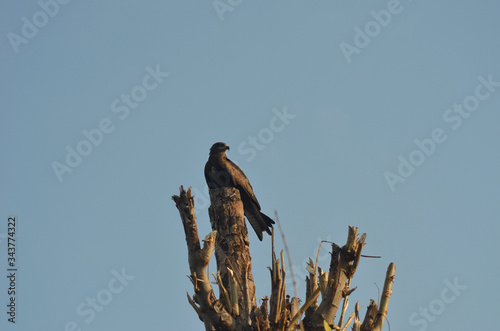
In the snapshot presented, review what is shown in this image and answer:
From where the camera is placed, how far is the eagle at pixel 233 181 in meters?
9.73

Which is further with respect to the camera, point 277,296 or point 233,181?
point 233,181

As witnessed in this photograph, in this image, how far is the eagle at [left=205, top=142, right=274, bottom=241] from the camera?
31.9 feet

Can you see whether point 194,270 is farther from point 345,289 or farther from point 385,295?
point 385,295

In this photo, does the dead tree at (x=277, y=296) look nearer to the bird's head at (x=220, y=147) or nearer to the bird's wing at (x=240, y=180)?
the bird's wing at (x=240, y=180)

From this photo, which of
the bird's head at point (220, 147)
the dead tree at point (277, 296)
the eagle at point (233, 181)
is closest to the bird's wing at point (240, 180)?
the eagle at point (233, 181)

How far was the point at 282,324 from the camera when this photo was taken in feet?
16.4

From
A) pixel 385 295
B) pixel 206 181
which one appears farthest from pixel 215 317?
pixel 206 181

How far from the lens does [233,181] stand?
10.3 meters

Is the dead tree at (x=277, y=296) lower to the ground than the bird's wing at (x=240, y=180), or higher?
lower

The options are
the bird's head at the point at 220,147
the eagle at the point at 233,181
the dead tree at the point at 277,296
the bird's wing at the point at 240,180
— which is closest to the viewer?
the dead tree at the point at 277,296

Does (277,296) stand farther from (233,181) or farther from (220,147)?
(220,147)

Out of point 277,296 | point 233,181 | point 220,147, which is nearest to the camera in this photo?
point 277,296

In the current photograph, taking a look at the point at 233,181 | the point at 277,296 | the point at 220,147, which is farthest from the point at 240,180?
the point at 277,296

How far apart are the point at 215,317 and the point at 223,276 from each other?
2.99ft
